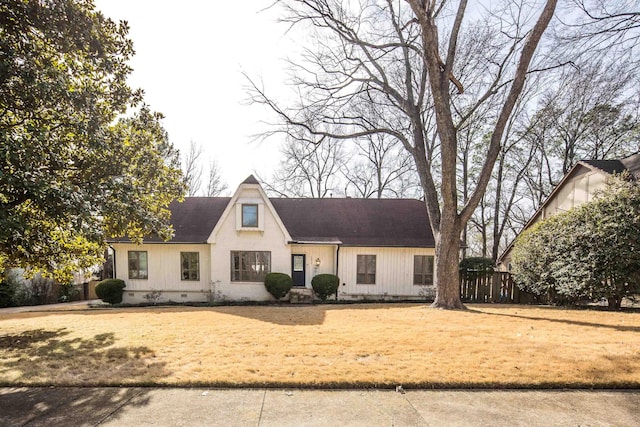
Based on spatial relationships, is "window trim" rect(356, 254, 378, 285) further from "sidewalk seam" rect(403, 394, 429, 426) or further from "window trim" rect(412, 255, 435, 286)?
"sidewalk seam" rect(403, 394, 429, 426)

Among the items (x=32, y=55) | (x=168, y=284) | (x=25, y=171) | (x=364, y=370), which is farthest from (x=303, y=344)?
(x=168, y=284)

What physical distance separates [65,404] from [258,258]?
12.1m

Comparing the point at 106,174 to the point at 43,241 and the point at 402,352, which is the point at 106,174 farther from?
the point at 402,352

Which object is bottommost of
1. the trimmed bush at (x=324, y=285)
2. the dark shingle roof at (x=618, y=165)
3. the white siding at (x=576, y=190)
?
the trimmed bush at (x=324, y=285)

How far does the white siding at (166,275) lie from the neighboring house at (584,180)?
57.3ft

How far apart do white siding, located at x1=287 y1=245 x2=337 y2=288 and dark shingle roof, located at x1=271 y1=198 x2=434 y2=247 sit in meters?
0.48

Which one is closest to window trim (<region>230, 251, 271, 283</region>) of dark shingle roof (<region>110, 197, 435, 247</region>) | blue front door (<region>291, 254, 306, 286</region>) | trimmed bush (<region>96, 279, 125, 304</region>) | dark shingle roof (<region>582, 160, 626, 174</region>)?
blue front door (<region>291, 254, 306, 286</region>)

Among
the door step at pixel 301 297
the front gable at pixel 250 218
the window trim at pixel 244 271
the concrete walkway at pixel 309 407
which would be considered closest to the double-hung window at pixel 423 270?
the door step at pixel 301 297

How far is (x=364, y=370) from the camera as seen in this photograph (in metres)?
4.71

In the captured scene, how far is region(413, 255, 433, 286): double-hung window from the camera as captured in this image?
53.0 ft

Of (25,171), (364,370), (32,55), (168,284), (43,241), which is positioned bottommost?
(168,284)

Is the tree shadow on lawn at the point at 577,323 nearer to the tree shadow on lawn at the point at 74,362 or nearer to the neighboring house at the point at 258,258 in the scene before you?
the neighboring house at the point at 258,258

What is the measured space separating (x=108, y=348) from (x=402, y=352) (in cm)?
559

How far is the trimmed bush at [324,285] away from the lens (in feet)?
50.1
